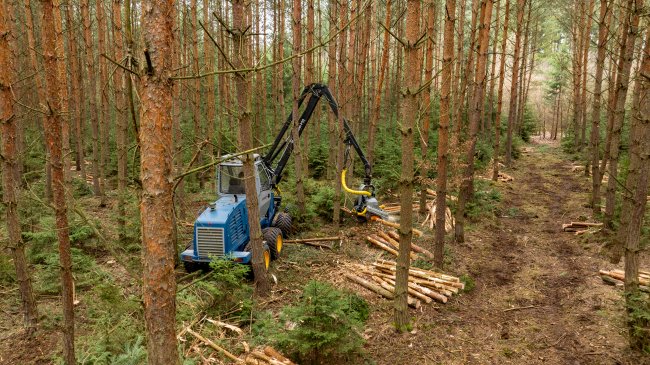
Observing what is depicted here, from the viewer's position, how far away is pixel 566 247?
9695 millimetres

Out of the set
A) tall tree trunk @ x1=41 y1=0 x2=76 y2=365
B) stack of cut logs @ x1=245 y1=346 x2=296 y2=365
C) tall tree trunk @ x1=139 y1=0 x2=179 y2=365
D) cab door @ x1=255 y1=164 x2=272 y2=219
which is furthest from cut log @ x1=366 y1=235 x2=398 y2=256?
tall tree trunk @ x1=139 y1=0 x2=179 y2=365

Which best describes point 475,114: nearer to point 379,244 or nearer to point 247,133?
point 379,244

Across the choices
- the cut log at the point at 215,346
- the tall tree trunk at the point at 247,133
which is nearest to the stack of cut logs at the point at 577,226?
the tall tree trunk at the point at 247,133

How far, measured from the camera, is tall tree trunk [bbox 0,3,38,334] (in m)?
4.89

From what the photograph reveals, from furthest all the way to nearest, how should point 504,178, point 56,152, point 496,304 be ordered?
point 504,178 → point 496,304 → point 56,152

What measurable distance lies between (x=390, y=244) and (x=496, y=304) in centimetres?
309

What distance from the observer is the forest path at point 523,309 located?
5.58 m

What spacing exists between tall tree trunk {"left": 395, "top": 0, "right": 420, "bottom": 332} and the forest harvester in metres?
2.72

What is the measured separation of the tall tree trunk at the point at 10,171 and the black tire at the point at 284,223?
16.7 feet

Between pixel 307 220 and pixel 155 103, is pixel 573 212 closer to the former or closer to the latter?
pixel 307 220

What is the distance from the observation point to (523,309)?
22.9 feet

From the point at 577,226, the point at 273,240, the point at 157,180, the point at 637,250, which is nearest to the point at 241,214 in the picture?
the point at 273,240

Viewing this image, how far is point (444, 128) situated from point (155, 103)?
5923 millimetres

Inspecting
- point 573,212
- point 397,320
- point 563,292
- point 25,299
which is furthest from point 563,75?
point 25,299
